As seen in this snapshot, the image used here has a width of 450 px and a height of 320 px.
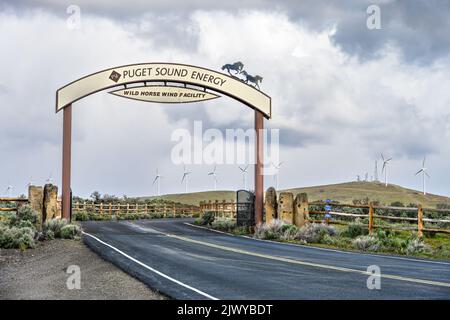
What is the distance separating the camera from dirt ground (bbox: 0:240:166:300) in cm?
1134

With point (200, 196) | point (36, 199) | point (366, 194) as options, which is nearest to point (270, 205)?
point (36, 199)

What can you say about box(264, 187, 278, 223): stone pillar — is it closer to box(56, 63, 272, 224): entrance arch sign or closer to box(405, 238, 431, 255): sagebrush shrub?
box(56, 63, 272, 224): entrance arch sign

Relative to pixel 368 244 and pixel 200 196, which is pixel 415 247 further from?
pixel 200 196

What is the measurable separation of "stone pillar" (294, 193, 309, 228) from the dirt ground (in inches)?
426

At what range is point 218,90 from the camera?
30.7m

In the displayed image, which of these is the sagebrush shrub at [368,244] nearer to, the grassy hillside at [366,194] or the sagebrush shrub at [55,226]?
the sagebrush shrub at [55,226]

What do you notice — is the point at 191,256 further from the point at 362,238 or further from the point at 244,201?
the point at 244,201

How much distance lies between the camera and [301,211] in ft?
91.0

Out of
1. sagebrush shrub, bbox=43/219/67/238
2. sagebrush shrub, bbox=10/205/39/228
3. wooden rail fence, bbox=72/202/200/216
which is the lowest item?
wooden rail fence, bbox=72/202/200/216

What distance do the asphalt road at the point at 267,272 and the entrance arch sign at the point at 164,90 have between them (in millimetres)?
9146

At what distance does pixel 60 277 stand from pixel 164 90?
18708 mm

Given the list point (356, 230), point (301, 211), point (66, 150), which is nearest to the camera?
point (356, 230)

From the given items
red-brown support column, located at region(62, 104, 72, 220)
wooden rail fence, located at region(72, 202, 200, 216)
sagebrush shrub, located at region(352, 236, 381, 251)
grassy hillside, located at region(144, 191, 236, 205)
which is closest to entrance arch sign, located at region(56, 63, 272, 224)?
red-brown support column, located at region(62, 104, 72, 220)
